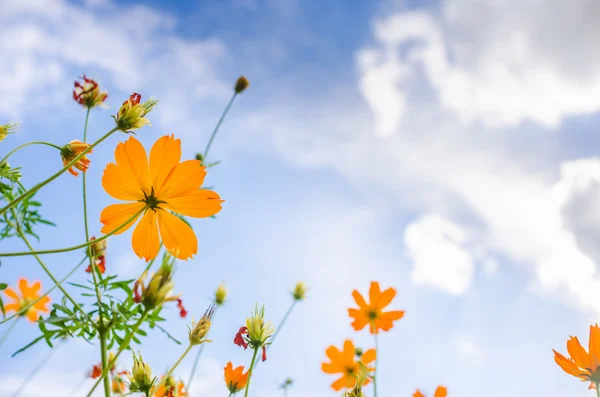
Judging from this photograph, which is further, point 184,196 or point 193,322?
point 193,322

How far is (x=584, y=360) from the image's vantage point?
102cm

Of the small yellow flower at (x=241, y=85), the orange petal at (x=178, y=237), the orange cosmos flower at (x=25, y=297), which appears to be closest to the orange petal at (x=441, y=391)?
the orange petal at (x=178, y=237)

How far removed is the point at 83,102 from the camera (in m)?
1.35

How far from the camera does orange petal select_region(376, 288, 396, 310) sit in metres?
2.90

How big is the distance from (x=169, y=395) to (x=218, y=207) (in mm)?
618

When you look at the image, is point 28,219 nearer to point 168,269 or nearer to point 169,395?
point 169,395

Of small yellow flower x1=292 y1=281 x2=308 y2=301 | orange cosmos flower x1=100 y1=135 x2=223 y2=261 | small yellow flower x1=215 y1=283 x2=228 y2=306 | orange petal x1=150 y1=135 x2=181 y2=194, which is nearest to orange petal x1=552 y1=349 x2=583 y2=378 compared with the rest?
orange cosmos flower x1=100 y1=135 x2=223 y2=261

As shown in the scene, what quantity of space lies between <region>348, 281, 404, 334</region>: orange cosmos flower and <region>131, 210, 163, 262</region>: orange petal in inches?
83.4

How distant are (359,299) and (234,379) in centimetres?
162

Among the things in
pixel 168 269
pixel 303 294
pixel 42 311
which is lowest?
pixel 168 269

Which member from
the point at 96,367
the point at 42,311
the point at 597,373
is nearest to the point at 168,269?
the point at 597,373

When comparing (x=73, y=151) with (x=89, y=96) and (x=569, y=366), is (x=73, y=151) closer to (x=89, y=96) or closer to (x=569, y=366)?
(x=89, y=96)

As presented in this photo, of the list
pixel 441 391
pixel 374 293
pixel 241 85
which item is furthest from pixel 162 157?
pixel 374 293

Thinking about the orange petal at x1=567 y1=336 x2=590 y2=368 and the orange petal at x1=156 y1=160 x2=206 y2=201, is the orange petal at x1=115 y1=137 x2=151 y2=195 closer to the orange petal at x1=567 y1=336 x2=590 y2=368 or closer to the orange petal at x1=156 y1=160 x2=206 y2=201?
the orange petal at x1=156 y1=160 x2=206 y2=201
